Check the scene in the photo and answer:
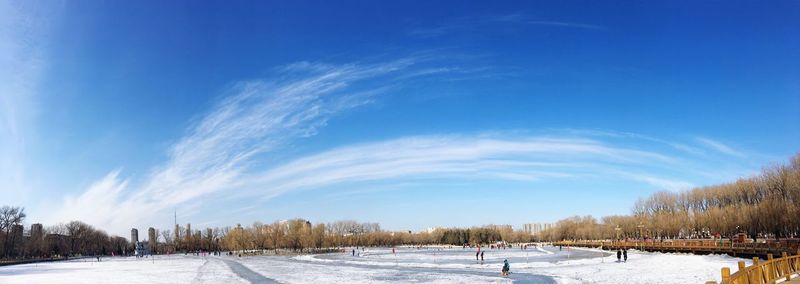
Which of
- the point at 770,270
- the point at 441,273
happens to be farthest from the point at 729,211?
the point at 770,270

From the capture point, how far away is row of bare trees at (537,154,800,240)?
289 feet

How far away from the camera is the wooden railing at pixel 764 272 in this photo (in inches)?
492

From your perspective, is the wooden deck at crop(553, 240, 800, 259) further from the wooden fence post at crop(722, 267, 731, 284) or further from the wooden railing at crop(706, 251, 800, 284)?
the wooden fence post at crop(722, 267, 731, 284)

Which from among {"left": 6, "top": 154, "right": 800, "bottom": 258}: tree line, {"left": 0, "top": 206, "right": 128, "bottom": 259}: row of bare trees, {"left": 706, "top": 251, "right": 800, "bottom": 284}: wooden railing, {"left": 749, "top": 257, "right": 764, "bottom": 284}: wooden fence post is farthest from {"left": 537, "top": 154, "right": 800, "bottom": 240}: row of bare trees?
{"left": 0, "top": 206, "right": 128, "bottom": 259}: row of bare trees

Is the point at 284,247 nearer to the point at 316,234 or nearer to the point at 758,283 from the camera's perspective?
the point at 316,234

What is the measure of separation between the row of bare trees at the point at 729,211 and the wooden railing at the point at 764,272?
67.0 metres

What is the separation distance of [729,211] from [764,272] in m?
102

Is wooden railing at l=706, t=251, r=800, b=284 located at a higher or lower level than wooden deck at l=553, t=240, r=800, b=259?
higher

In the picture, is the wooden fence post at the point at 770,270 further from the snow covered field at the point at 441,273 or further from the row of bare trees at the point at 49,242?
the row of bare trees at the point at 49,242

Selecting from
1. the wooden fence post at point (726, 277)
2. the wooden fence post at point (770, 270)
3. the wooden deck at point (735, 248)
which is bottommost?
the wooden deck at point (735, 248)

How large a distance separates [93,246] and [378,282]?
169m

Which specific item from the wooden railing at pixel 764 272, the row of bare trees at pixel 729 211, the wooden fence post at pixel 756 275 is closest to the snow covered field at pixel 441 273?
the wooden railing at pixel 764 272

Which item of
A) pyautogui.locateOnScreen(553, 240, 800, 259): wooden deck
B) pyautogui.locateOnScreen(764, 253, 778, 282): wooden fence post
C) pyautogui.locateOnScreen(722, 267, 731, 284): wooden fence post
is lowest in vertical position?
pyautogui.locateOnScreen(553, 240, 800, 259): wooden deck

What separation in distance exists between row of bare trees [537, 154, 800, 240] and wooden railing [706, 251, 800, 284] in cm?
6697
